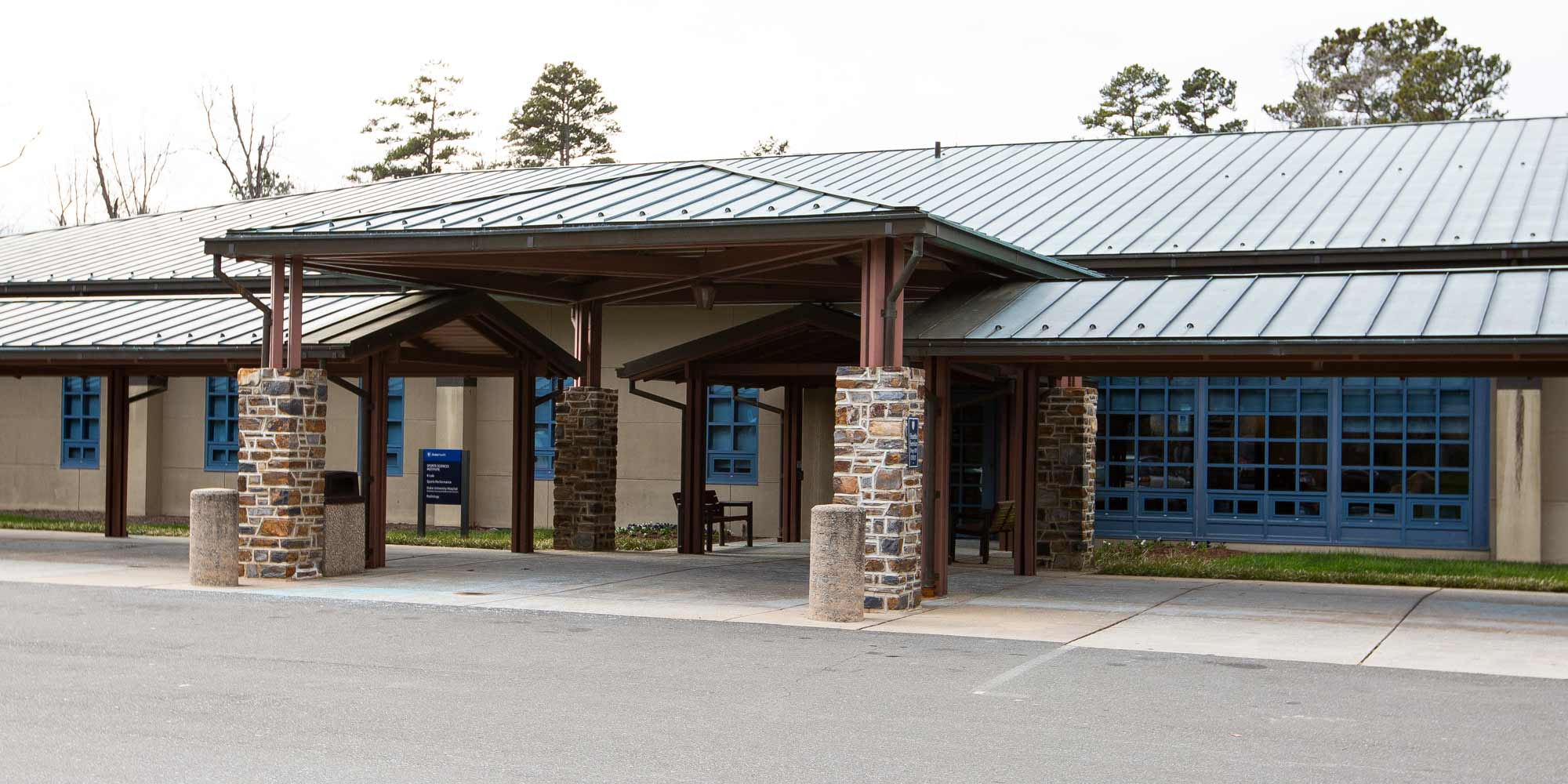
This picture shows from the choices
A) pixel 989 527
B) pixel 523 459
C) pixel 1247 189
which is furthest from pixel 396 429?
pixel 1247 189

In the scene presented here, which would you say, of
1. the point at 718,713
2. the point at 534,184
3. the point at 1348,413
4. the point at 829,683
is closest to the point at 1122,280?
the point at 1348,413

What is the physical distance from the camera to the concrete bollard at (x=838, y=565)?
13.1 m

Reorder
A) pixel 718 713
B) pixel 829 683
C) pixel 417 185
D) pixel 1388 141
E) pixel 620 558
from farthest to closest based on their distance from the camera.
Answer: pixel 417 185, pixel 1388 141, pixel 620 558, pixel 829 683, pixel 718 713

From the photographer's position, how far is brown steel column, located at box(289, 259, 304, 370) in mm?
16047

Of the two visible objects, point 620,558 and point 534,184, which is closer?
point 620,558

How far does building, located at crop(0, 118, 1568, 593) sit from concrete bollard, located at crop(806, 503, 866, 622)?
149 cm

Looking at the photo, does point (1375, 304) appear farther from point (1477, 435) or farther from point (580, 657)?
point (580, 657)

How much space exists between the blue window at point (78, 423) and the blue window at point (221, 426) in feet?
8.66

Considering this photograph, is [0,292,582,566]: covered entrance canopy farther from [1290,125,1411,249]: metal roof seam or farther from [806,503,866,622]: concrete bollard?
[1290,125,1411,249]: metal roof seam

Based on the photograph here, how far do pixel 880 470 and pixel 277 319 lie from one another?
678cm

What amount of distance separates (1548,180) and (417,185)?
761 inches

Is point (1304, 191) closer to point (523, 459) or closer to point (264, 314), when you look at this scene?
point (523, 459)

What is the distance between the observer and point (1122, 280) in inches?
639

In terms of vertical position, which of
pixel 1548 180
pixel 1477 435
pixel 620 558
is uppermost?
pixel 1548 180
